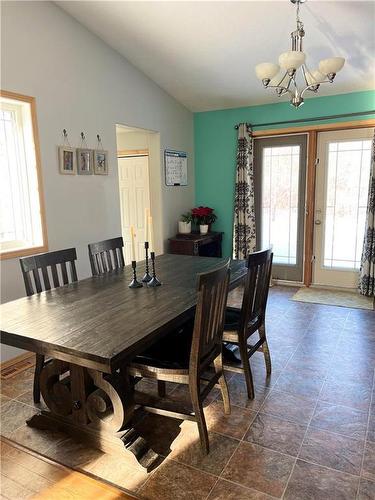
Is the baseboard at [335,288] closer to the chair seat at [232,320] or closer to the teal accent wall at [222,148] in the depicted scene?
the teal accent wall at [222,148]

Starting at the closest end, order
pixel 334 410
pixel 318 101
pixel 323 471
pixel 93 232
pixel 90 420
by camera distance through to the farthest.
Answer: pixel 323 471, pixel 90 420, pixel 334 410, pixel 93 232, pixel 318 101

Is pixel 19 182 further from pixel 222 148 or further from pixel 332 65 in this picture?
pixel 222 148

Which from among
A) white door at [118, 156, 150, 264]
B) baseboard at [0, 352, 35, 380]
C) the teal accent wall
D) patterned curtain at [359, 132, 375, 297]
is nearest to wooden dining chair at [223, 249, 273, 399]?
baseboard at [0, 352, 35, 380]

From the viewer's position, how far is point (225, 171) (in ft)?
17.0

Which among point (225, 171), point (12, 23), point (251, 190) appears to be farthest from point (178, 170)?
point (12, 23)

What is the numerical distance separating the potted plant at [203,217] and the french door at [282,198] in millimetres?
654

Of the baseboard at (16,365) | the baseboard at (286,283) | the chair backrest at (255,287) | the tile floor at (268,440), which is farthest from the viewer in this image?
the baseboard at (286,283)

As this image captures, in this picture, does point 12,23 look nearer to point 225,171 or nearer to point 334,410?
point 225,171

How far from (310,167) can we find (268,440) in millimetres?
3545

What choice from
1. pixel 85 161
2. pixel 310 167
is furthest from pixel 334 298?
pixel 85 161

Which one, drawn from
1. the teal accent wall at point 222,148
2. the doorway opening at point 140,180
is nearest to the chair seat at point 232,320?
the doorway opening at point 140,180

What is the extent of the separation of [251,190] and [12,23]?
3211 mm

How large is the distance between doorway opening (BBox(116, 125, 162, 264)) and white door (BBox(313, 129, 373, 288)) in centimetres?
205

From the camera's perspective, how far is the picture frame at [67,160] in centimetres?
327
